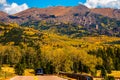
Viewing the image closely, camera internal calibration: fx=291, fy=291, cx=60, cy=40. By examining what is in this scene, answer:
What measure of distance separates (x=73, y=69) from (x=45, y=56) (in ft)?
101

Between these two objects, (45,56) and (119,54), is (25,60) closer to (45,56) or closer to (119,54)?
(45,56)

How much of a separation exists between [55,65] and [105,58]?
44.3m

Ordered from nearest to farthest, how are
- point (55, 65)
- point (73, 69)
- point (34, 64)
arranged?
point (55, 65)
point (73, 69)
point (34, 64)

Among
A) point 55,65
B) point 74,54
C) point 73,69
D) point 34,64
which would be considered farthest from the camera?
point 34,64

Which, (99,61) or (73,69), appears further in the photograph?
(99,61)

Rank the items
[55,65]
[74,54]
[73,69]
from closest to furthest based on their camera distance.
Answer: [55,65] < [73,69] < [74,54]

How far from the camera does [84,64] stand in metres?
169

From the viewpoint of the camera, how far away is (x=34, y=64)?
194250 mm

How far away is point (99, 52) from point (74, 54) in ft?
82.6

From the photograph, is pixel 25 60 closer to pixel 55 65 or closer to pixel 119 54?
pixel 55 65

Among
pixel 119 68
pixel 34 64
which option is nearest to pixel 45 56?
pixel 34 64

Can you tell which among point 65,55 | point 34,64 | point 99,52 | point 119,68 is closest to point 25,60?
point 34,64

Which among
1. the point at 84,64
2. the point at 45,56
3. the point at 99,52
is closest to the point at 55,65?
the point at 84,64

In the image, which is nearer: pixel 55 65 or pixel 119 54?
pixel 55 65
